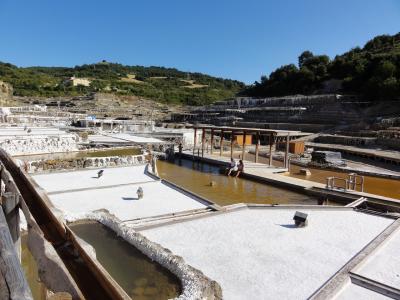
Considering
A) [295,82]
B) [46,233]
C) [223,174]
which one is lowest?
[223,174]

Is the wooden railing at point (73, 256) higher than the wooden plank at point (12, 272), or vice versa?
the wooden plank at point (12, 272)

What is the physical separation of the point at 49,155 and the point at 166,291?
1884cm

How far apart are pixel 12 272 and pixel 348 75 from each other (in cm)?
5494

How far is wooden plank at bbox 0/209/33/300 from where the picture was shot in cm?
116

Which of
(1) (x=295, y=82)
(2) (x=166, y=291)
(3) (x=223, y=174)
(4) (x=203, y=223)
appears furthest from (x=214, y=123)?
(2) (x=166, y=291)

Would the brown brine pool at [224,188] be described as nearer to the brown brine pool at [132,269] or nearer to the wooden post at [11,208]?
the brown brine pool at [132,269]

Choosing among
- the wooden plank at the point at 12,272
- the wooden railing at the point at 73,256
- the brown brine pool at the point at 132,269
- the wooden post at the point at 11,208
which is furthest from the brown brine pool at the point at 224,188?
the wooden plank at the point at 12,272

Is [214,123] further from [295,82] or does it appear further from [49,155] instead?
[49,155]

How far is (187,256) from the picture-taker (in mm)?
6766

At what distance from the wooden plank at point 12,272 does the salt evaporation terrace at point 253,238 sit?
3802 mm

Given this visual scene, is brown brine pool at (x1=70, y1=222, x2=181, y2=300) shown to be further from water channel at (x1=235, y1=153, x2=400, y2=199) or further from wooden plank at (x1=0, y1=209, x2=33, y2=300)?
water channel at (x1=235, y1=153, x2=400, y2=199)

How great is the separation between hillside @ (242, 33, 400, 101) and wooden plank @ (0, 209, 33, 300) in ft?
139

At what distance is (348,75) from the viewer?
50.0 metres

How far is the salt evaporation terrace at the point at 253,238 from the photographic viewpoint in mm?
5723
